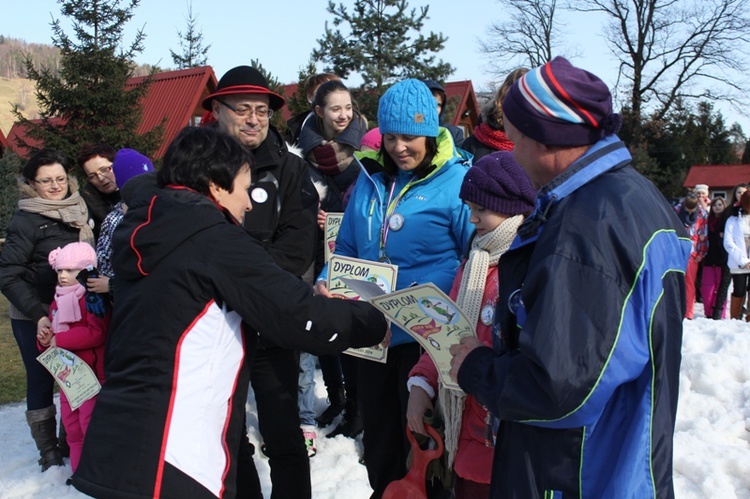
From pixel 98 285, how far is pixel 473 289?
104 inches

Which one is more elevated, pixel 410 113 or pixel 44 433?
pixel 410 113

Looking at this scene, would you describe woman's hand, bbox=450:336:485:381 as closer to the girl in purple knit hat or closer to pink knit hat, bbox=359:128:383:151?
the girl in purple knit hat

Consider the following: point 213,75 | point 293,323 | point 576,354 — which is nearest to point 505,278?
point 576,354

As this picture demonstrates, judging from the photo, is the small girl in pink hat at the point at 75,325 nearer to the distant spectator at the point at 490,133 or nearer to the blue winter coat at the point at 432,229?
the blue winter coat at the point at 432,229

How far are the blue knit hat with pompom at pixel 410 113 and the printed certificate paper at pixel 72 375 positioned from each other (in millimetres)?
2379

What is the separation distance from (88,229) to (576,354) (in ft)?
13.7

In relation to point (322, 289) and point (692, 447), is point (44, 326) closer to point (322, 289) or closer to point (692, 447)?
point (322, 289)

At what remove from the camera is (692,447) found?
4215mm

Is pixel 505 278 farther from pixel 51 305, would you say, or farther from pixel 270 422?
pixel 51 305

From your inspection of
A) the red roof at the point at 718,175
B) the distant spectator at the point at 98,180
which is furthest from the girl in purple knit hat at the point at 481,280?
the red roof at the point at 718,175

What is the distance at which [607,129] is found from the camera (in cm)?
182

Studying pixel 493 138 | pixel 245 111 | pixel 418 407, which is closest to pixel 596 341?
pixel 418 407

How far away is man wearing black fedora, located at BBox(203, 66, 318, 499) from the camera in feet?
11.0

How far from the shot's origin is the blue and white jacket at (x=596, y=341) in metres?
1.62
